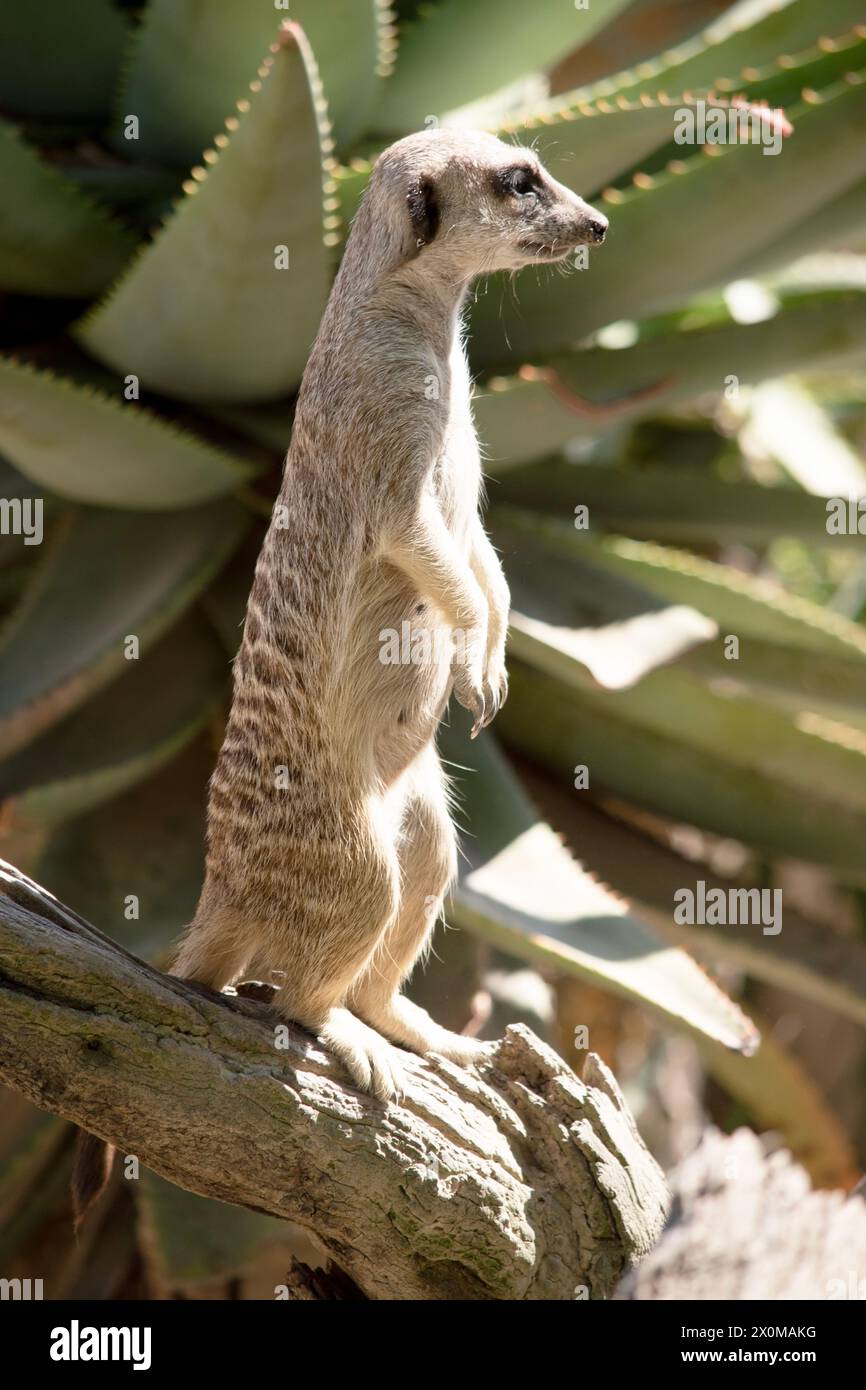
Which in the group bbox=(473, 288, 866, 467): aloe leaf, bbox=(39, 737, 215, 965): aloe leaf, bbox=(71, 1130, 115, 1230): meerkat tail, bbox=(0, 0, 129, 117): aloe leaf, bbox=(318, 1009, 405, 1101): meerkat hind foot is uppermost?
bbox=(0, 0, 129, 117): aloe leaf

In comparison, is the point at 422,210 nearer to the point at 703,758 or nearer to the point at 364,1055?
the point at 364,1055

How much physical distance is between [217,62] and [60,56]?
615 millimetres

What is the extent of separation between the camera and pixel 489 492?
167 inches

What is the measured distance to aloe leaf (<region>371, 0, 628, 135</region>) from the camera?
4.28 m

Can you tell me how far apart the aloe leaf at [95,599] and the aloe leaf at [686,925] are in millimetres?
1275

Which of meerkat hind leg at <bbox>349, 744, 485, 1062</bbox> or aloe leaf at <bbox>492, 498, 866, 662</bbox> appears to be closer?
meerkat hind leg at <bbox>349, 744, 485, 1062</bbox>

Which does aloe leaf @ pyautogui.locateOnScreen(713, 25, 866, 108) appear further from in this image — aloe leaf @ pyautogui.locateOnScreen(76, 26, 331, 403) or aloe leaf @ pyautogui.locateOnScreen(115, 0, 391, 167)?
aloe leaf @ pyautogui.locateOnScreen(76, 26, 331, 403)

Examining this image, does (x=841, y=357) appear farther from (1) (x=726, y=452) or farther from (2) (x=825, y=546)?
(1) (x=726, y=452)

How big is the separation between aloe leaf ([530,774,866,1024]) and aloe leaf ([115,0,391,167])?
204 centimetres

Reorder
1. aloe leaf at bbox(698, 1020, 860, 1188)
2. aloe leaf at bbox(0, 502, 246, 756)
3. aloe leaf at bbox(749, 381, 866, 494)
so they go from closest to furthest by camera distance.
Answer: aloe leaf at bbox(0, 502, 246, 756)
aloe leaf at bbox(698, 1020, 860, 1188)
aloe leaf at bbox(749, 381, 866, 494)

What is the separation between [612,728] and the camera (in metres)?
4.54

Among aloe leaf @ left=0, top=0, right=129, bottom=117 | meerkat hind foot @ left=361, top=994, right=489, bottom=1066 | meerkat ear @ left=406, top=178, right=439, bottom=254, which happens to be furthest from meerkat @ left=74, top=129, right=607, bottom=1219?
aloe leaf @ left=0, top=0, right=129, bottom=117
